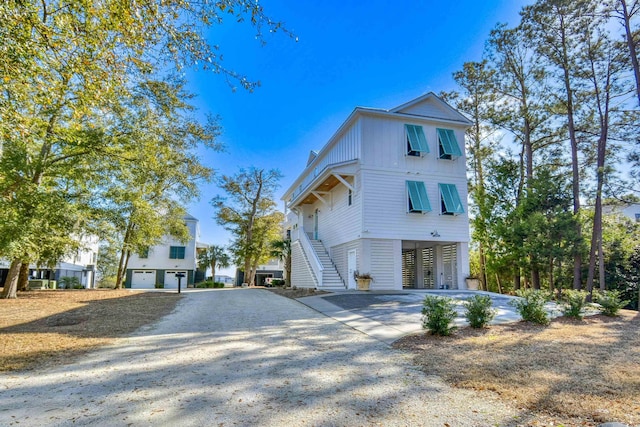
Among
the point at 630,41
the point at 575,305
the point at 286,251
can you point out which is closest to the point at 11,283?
the point at 286,251

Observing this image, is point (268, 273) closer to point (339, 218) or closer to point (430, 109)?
point (339, 218)

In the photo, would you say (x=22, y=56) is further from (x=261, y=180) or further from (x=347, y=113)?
(x=261, y=180)

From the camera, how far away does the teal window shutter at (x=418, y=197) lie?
15.0 metres

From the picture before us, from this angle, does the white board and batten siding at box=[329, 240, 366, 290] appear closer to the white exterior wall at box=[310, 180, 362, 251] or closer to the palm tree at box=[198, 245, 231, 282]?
the white exterior wall at box=[310, 180, 362, 251]

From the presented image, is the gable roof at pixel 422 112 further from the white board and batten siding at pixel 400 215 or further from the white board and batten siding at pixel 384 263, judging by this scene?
the white board and batten siding at pixel 384 263

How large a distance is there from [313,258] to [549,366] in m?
12.8

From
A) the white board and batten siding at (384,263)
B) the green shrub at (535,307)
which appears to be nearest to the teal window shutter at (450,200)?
the white board and batten siding at (384,263)

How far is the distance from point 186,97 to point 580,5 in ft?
47.0

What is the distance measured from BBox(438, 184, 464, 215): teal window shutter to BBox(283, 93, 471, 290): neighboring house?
0.04m

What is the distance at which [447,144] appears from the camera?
16.1 m

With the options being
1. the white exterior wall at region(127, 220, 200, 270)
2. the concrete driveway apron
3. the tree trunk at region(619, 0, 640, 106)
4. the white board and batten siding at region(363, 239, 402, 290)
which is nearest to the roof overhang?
the white board and batten siding at region(363, 239, 402, 290)

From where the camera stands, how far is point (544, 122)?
688 inches

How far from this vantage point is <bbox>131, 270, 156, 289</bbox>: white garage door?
3312cm

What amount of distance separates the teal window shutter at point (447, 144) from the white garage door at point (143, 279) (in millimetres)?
28221
